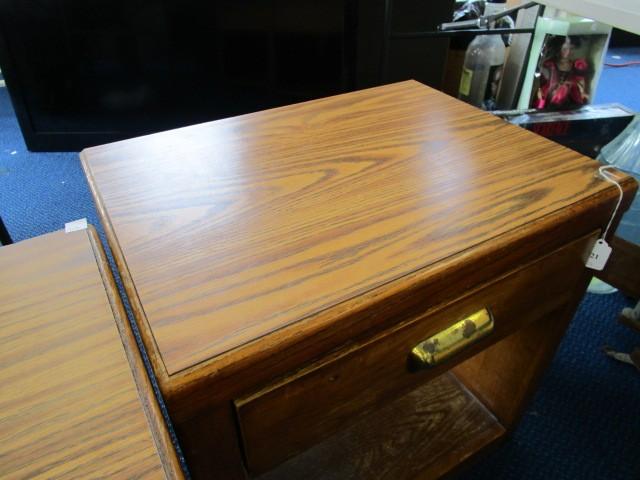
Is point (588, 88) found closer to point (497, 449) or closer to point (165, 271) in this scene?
point (497, 449)

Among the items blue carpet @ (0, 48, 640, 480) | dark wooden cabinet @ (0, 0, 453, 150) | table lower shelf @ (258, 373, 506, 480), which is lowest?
blue carpet @ (0, 48, 640, 480)

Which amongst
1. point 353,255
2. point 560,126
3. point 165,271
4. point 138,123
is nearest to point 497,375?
point 353,255

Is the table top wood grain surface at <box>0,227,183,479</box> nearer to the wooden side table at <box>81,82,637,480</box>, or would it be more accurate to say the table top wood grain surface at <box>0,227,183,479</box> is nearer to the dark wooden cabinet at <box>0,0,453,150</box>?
the wooden side table at <box>81,82,637,480</box>

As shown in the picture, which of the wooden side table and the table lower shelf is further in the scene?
the table lower shelf

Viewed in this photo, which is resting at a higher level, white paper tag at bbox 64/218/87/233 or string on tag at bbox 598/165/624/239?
string on tag at bbox 598/165/624/239

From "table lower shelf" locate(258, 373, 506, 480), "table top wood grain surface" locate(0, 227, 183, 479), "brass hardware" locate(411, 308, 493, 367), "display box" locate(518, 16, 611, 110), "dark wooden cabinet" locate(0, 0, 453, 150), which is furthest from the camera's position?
"dark wooden cabinet" locate(0, 0, 453, 150)

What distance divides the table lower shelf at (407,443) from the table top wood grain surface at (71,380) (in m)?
0.44

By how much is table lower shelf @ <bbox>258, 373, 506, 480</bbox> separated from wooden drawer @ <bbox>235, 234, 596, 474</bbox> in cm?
32

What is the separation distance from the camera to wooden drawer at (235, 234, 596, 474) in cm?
36

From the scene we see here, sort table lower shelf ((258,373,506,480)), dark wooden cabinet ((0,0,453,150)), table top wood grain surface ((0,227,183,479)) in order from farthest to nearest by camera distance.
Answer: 1. dark wooden cabinet ((0,0,453,150))
2. table lower shelf ((258,373,506,480))
3. table top wood grain surface ((0,227,183,479))

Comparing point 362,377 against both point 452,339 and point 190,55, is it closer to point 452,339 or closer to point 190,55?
point 452,339

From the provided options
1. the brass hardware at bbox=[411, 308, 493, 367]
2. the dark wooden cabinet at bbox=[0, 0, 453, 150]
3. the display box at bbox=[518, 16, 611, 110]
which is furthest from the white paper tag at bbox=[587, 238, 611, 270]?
the dark wooden cabinet at bbox=[0, 0, 453, 150]

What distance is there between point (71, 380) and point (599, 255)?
0.55m

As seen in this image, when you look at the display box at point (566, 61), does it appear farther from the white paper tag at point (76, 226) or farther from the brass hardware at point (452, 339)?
the white paper tag at point (76, 226)
